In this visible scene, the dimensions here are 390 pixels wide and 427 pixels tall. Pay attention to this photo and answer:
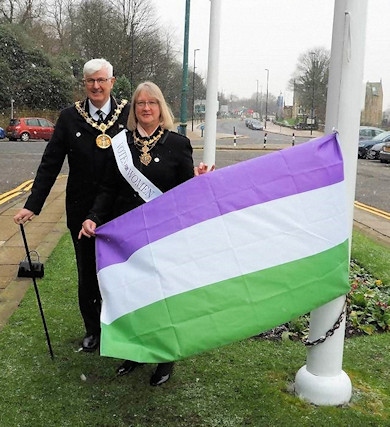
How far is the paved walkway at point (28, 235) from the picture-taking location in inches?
195

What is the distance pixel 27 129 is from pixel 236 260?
3171 centimetres

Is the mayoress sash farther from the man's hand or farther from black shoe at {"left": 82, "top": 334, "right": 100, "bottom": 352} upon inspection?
black shoe at {"left": 82, "top": 334, "right": 100, "bottom": 352}

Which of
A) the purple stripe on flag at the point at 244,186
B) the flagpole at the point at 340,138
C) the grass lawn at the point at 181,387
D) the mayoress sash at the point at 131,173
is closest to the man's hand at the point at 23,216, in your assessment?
the mayoress sash at the point at 131,173

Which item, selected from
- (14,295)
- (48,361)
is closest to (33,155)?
(14,295)

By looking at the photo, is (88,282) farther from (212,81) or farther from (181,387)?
(212,81)

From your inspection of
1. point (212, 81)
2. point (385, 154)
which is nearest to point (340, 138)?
point (212, 81)

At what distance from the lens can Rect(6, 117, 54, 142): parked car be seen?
1259 inches

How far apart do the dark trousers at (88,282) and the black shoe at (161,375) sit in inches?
28.7

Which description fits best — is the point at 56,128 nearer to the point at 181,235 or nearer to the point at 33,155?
the point at 181,235

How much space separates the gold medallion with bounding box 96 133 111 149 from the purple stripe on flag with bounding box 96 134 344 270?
0.85 metres

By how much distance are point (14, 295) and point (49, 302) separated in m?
0.39

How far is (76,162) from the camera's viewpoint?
367 centimetres

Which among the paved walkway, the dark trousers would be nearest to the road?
the paved walkway

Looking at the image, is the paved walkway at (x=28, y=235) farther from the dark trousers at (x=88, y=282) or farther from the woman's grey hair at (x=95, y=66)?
the woman's grey hair at (x=95, y=66)
